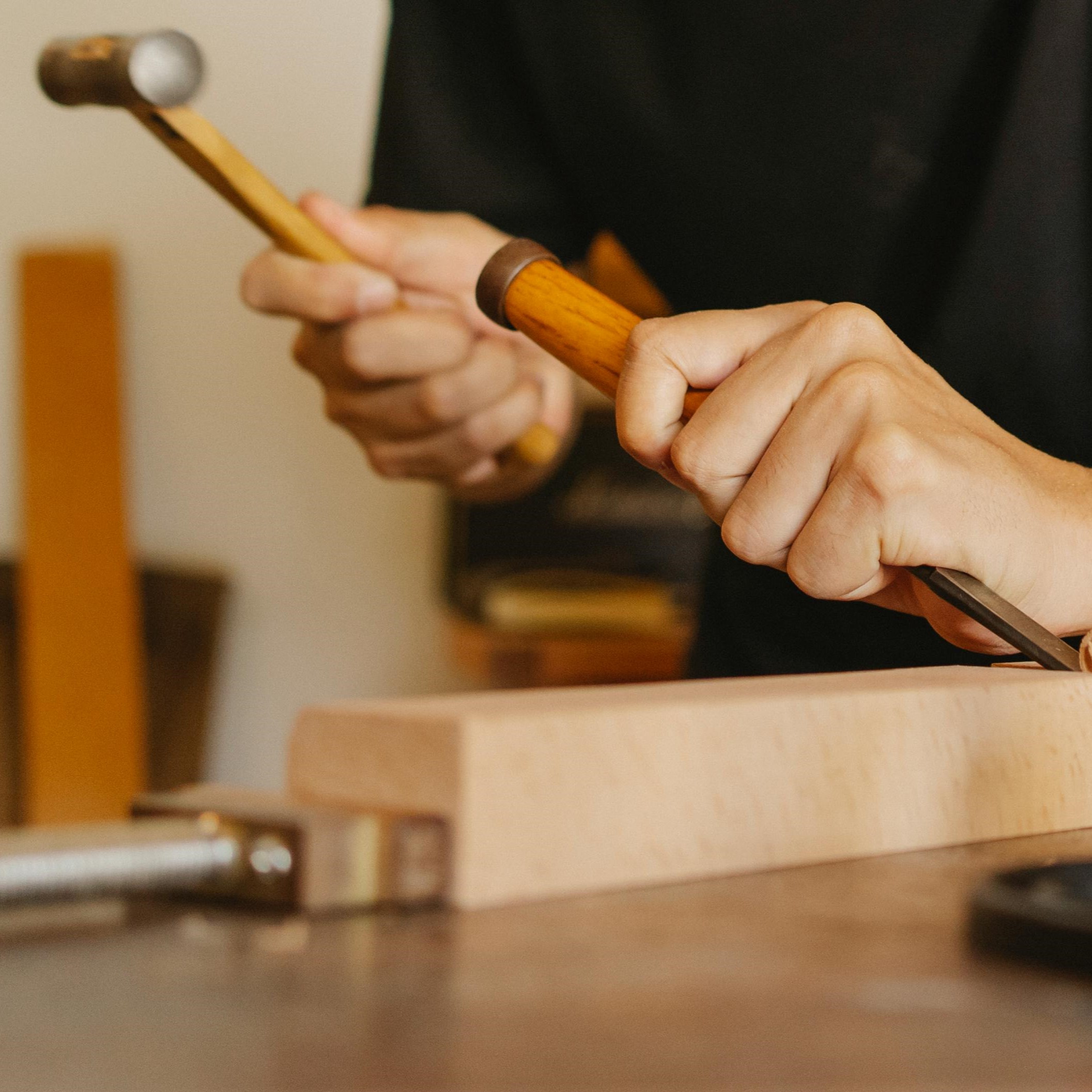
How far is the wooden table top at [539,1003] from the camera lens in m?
0.22

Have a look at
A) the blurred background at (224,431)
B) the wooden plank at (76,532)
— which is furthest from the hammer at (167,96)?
the wooden plank at (76,532)

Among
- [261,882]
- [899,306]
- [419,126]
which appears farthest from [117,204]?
[261,882]

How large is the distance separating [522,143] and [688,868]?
2.74 feet

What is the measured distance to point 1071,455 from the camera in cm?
79

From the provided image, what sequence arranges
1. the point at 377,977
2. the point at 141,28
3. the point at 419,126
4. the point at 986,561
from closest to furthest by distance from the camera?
the point at 377,977
the point at 986,561
the point at 419,126
the point at 141,28

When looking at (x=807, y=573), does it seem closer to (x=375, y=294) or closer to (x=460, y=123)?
(x=375, y=294)

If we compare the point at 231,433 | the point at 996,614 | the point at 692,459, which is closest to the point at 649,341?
the point at 692,459

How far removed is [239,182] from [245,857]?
1.76 feet

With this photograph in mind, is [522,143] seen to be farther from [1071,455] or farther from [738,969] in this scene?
[738,969]

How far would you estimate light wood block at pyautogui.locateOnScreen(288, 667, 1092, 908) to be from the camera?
1.09 ft

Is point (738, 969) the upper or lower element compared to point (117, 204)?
lower

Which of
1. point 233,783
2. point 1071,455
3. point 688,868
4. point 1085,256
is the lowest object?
point 233,783

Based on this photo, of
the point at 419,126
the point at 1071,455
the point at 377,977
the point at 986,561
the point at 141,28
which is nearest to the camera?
the point at 377,977

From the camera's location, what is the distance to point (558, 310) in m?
0.60
